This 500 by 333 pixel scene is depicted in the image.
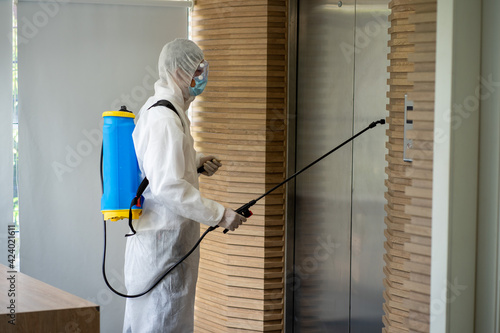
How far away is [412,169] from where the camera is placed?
250cm

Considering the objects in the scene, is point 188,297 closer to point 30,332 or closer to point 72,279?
point 30,332

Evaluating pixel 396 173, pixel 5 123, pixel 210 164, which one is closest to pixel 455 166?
pixel 396 173

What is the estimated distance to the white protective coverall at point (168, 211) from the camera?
108 inches

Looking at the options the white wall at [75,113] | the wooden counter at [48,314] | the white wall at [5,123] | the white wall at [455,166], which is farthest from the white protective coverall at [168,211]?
the white wall at [5,123]

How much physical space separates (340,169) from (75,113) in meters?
2.14

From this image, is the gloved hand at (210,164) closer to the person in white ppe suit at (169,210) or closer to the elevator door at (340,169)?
the person in white ppe suit at (169,210)

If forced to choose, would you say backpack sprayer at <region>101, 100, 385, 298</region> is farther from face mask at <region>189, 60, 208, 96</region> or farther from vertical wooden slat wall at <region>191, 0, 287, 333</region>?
vertical wooden slat wall at <region>191, 0, 287, 333</region>

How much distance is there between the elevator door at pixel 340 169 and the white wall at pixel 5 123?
2167 millimetres

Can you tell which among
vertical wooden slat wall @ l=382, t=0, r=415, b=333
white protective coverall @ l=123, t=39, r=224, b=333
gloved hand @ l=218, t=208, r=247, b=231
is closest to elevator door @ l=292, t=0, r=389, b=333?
vertical wooden slat wall @ l=382, t=0, r=415, b=333

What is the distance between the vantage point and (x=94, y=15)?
454 centimetres

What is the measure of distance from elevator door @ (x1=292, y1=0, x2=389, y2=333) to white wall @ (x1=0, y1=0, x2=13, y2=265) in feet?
7.11

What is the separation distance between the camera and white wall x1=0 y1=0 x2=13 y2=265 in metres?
4.36

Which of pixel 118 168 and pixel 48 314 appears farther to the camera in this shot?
pixel 118 168

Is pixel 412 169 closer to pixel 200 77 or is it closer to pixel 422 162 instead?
pixel 422 162
